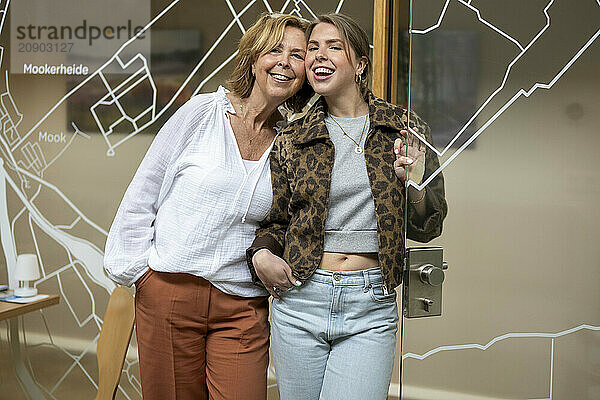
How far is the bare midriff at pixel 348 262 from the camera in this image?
1697 mm

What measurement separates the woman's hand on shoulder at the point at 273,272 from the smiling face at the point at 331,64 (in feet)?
1.38

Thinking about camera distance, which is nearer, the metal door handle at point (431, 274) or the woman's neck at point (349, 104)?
the metal door handle at point (431, 274)

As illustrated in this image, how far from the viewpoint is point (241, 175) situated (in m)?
1.97

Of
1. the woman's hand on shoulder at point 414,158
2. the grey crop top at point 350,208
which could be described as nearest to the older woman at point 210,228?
the grey crop top at point 350,208

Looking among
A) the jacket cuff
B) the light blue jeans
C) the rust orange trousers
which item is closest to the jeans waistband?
the light blue jeans

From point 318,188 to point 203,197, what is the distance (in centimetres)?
41

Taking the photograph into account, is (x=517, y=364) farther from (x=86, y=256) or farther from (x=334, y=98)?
(x=86, y=256)

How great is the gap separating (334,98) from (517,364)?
0.75 m

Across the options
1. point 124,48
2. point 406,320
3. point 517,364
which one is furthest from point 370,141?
point 124,48

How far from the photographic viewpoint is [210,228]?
1976mm

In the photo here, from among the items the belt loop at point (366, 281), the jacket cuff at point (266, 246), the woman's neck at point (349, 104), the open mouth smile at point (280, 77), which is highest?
the open mouth smile at point (280, 77)

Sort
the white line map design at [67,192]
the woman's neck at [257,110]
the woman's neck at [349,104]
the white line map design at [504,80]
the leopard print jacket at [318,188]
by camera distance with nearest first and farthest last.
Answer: the white line map design at [504,80] < the leopard print jacket at [318,188] < the woman's neck at [349,104] < the woman's neck at [257,110] < the white line map design at [67,192]

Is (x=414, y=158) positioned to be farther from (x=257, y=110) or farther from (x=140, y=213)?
(x=140, y=213)

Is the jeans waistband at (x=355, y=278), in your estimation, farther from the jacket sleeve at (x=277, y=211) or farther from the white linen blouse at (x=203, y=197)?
the white linen blouse at (x=203, y=197)
